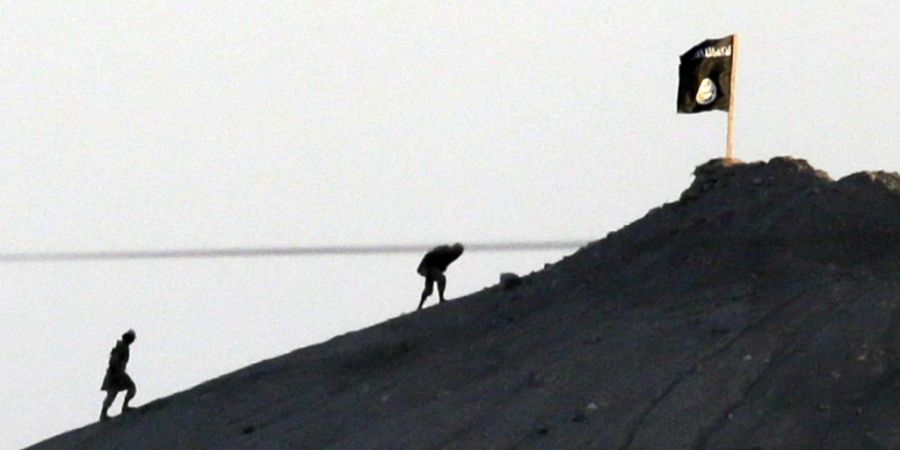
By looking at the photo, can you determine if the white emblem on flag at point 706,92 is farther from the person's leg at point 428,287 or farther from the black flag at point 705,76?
the person's leg at point 428,287

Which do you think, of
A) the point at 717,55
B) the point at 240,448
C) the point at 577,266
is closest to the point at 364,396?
the point at 240,448

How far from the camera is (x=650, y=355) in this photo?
3459 centimetres

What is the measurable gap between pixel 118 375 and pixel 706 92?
9033 mm

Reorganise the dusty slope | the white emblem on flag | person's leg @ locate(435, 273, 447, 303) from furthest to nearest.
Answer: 1. the white emblem on flag
2. person's leg @ locate(435, 273, 447, 303)
3. the dusty slope

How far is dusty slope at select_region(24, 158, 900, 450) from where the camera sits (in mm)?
31844

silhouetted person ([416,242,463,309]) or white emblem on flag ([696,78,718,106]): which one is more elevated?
white emblem on flag ([696,78,718,106])

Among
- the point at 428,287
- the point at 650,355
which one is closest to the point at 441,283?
A: the point at 428,287

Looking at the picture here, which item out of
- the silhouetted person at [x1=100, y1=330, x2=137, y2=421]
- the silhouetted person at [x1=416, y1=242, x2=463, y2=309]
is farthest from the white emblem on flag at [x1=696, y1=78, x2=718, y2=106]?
the silhouetted person at [x1=100, y1=330, x2=137, y2=421]

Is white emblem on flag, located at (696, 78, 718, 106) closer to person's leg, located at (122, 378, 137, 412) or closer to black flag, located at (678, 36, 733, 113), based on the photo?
black flag, located at (678, 36, 733, 113)

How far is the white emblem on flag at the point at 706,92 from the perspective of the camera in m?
40.3

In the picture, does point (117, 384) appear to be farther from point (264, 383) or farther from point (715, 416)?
point (715, 416)

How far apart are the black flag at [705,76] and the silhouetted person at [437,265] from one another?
3.87 metres

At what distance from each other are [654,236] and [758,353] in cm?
637

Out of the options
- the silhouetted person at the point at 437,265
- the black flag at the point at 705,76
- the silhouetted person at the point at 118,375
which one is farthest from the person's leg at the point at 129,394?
the black flag at the point at 705,76
